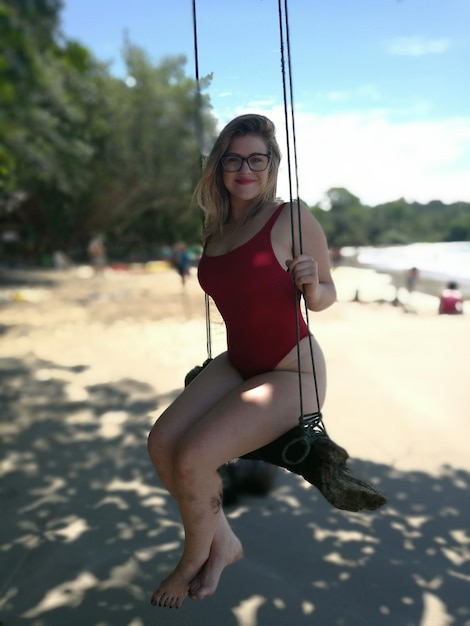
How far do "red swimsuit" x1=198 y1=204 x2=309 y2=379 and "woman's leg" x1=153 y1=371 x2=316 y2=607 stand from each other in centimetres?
11

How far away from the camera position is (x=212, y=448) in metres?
2.03

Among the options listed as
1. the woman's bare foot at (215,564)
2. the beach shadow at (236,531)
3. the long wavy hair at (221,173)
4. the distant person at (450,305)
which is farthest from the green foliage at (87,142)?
the distant person at (450,305)

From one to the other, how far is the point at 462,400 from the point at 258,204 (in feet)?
21.2

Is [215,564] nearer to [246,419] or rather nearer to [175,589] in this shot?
[175,589]

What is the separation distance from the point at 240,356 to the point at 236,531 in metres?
2.52

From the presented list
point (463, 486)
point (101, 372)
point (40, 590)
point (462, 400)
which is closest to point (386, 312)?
point (462, 400)

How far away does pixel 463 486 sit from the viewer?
5.31m

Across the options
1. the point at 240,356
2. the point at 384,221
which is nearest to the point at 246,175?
the point at 240,356

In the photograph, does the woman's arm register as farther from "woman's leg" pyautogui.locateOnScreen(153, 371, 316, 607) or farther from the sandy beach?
the sandy beach

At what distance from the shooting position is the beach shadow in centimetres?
344

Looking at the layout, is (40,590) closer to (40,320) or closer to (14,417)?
(14,417)

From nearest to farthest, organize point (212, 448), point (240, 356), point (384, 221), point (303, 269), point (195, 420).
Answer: point (212, 448)
point (303, 269)
point (195, 420)
point (240, 356)
point (384, 221)

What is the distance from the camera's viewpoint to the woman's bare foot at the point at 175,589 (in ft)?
7.27

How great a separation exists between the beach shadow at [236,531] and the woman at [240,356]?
1422 mm
